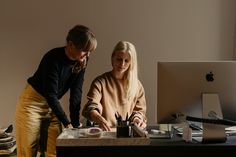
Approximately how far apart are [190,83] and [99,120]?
0.61 metres

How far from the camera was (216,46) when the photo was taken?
117 inches

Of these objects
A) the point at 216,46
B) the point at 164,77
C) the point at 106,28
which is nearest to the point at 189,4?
the point at 216,46

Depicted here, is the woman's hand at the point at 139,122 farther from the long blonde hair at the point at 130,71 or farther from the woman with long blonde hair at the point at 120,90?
the long blonde hair at the point at 130,71

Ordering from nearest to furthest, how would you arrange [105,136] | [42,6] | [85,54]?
[105,136]
[85,54]
[42,6]

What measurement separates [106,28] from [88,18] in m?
0.17

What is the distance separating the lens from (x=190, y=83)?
166 cm

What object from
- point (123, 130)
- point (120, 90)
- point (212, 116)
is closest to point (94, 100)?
point (120, 90)

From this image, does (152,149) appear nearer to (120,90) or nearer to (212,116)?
(212,116)

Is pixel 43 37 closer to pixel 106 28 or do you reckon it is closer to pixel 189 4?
pixel 106 28

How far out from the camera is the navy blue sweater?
2.04 metres

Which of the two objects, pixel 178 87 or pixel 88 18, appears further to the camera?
pixel 88 18

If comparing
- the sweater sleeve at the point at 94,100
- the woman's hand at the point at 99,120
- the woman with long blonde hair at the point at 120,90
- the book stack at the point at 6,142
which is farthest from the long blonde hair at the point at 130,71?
the book stack at the point at 6,142

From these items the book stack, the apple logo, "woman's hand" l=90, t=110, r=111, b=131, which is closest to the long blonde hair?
"woman's hand" l=90, t=110, r=111, b=131

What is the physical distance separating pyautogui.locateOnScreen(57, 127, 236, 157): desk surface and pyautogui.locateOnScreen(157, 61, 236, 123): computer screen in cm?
20
